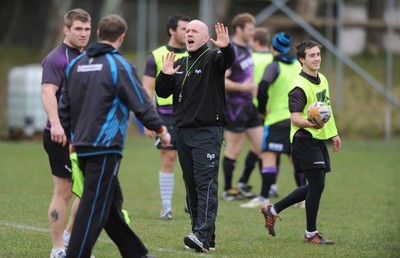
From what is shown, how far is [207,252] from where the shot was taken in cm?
816

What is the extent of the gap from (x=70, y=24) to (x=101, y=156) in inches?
57.7

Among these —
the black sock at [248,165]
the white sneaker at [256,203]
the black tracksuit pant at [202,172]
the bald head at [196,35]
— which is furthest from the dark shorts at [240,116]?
the bald head at [196,35]

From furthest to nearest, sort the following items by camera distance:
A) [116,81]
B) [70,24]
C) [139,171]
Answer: [139,171], [70,24], [116,81]

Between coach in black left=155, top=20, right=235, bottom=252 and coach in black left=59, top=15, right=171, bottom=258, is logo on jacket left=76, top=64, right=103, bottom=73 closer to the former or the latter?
coach in black left=59, top=15, right=171, bottom=258

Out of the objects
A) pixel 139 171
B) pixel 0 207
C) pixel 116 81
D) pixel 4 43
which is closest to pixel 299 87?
pixel 116 81

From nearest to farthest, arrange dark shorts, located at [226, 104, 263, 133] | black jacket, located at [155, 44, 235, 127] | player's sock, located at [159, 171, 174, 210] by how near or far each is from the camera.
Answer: black jacket, located at [155, 44, 235, 127], player's sock, located at [159, 171, 174, 210], dark shorts, located at [226, 104, 263, 133]

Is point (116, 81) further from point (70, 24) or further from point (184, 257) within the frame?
point (184, 257)

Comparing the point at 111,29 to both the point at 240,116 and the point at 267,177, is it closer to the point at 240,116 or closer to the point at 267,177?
the point at 267,177

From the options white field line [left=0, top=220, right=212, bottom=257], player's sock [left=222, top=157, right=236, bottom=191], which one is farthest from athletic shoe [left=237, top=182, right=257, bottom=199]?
white field line [left=0, top=220, right=212, bottom=257]

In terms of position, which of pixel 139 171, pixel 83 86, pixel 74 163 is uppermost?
pixel 83 86

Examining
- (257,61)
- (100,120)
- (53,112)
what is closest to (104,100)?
(100,120)

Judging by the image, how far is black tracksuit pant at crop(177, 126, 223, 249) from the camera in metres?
8.23

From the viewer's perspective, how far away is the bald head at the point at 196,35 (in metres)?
8.32

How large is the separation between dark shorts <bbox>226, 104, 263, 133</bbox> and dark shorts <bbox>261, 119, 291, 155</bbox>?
34.1 inches
